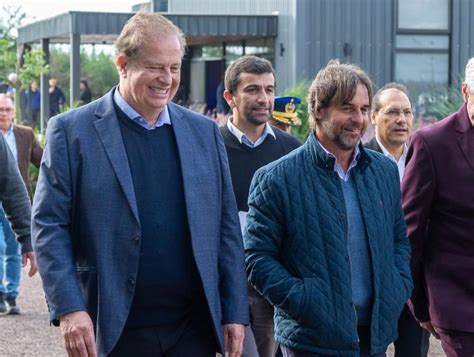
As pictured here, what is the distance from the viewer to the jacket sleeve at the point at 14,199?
280 inches

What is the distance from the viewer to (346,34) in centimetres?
2859

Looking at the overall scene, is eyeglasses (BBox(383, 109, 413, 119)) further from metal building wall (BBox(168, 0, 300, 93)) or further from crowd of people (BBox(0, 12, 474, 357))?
metal building wall (BBox(168, 0, 300, 93))

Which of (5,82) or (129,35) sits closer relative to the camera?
(129,35)

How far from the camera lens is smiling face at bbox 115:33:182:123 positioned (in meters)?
4.81

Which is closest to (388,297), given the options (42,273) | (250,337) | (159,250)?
(159,250)

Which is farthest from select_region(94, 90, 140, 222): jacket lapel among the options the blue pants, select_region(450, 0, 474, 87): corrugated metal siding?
select_region(450, 0, 474, 87): corrugated metal siding

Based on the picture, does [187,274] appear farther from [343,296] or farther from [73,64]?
[73,64]

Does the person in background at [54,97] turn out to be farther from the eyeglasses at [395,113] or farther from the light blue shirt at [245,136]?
the light blue shirt at [245,136]

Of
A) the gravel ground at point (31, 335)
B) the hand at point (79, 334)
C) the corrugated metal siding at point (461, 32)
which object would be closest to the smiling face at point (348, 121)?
the hand at point (79, 334)

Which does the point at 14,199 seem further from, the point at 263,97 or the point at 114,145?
the point at 114,145

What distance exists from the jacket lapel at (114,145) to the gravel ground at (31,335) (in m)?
5.21

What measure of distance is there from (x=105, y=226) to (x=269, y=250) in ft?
2.39

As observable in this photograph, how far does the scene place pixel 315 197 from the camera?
5.00 m

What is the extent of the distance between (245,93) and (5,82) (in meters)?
22.8
